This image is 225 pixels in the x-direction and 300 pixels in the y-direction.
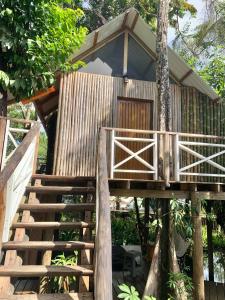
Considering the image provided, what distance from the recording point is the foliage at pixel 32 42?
6.02 m

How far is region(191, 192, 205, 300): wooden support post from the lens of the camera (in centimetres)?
629

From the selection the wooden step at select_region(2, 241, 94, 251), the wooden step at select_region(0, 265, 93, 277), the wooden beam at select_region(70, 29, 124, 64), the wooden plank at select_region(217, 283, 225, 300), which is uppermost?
the wooden beam at select_region(70, 29, 124, 64)

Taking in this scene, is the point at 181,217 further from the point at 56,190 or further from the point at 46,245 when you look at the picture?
the point at 46,245

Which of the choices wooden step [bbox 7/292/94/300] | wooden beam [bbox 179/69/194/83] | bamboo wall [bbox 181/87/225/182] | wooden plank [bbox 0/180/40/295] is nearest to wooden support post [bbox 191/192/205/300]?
bamboo wall [bbox 181/87/225/182]

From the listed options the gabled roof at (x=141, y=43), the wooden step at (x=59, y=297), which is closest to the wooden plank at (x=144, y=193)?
the gabled roof at (x=141, y=43)

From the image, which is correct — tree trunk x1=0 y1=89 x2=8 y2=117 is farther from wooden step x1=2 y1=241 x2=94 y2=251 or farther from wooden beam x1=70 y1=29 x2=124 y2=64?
wooden step x1=2 y1=241 x2=94 y2=251

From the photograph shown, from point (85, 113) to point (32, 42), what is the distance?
2687 millimetres

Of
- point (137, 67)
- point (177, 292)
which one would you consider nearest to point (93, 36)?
point (137, 67)

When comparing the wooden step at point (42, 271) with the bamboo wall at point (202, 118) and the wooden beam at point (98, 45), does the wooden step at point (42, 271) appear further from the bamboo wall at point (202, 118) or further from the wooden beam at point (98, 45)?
the wooden beam at point (98, 45)

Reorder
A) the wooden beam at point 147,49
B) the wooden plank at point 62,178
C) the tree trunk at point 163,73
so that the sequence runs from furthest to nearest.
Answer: the wooden beam at point 147,49 → the tree trunk at point 163,73 → the wooden plank at point 62,178

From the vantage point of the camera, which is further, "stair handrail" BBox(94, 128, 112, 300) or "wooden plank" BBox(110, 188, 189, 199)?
"wooden plank" BBox(110, 188, 189, 199)

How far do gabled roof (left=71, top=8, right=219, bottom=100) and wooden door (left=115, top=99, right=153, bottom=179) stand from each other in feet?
4.04

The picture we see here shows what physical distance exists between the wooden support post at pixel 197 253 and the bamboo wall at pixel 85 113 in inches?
105

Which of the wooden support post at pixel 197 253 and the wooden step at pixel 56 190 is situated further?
the wooden support post at pixel 197 253
